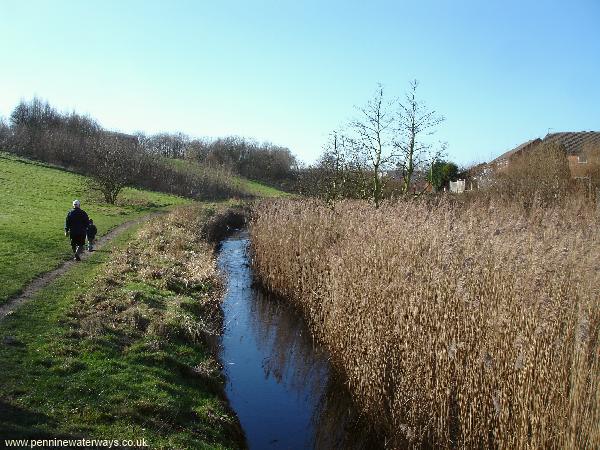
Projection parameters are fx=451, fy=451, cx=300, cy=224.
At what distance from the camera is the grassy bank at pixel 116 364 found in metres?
5.32

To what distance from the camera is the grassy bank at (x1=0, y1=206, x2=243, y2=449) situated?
17.4ft

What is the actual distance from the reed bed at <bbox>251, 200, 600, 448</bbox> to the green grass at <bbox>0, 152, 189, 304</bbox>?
7113 mm

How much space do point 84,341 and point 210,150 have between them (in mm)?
61013

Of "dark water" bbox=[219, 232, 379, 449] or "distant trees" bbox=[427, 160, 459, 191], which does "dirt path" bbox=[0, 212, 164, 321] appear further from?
"distant trees" bbox=[427, 160, 459, 191]

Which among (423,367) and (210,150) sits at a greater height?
(210,150)

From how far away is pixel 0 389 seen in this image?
5.53 metres

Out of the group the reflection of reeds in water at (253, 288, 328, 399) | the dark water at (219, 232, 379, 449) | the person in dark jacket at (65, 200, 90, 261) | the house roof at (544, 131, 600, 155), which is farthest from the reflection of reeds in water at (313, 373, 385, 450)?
the house roof at (544, 131, 600, 155)

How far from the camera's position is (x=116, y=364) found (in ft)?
22.4

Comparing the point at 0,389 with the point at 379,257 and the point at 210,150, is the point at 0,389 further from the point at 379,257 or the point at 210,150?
the point at 210,150

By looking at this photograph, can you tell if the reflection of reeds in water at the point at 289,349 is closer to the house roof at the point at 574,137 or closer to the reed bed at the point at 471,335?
the reed bed at the point at 471,335

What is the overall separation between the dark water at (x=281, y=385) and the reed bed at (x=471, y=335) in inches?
21.0

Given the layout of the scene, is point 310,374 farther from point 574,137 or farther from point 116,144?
point 574,137

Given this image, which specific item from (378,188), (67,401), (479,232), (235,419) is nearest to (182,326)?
(235,419)

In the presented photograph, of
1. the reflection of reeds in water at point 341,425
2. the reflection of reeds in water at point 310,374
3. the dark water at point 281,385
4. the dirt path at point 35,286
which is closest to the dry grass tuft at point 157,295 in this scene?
the dark water at point 281,385
